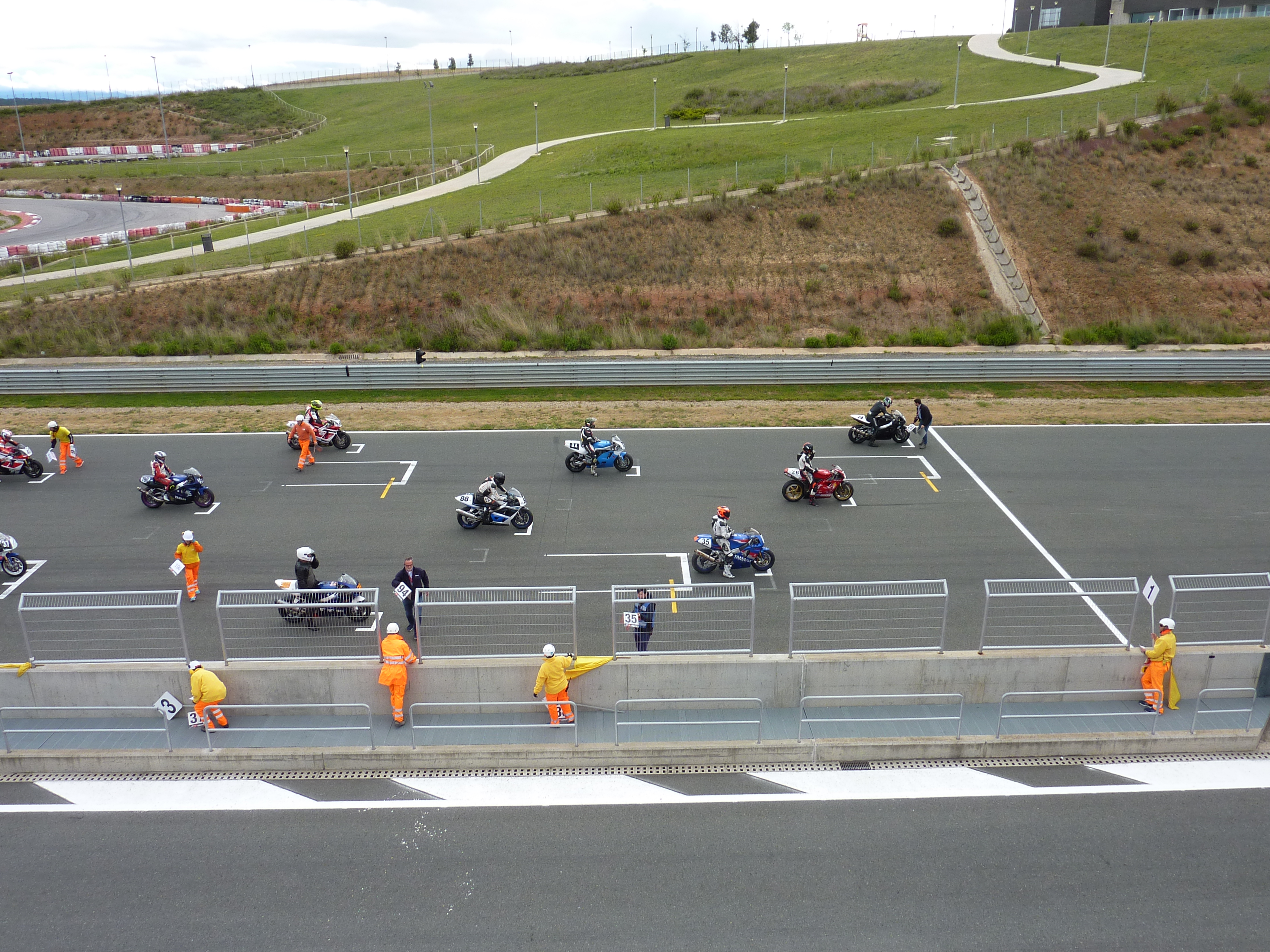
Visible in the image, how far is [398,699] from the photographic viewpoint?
434 inches

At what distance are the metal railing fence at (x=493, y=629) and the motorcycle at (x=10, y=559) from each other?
27.3 ft

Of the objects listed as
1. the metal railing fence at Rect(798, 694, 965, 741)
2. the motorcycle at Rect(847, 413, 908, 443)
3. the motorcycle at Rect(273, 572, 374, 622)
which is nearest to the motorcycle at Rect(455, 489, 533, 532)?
the motorcycle at Rect(273, 572, 374, 622)

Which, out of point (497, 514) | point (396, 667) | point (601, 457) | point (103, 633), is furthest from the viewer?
point (601, 457)

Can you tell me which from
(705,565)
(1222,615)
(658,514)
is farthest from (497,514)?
(1222,615)

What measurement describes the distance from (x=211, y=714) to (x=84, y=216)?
2611 inches

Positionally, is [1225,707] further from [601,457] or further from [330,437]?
[330,437]

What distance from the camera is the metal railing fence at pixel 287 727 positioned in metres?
10.8

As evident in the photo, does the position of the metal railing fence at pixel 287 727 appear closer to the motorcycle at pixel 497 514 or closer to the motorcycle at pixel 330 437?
the motorcycle at pixel 497 514

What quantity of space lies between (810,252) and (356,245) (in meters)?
22.5

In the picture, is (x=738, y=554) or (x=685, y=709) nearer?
(x=685, y=709)

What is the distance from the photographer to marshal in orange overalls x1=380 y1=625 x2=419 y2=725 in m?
10.9

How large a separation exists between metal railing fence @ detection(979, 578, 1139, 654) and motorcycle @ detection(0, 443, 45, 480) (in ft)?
69.7

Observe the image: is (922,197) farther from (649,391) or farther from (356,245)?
(356,245)

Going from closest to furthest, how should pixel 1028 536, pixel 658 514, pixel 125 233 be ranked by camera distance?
pixel 1028 536, pixel 658 514, pixel 125 233
